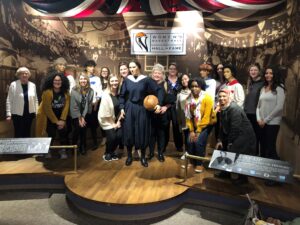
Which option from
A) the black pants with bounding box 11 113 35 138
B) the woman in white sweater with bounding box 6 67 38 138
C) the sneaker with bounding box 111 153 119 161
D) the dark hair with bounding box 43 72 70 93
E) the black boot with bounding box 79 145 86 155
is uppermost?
the dark hair with bounding box 43 72 70 93

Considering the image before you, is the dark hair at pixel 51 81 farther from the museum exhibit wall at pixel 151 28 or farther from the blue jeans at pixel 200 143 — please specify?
the blue jeans at pixel 200 143

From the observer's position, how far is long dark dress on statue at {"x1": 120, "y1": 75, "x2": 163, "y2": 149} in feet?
12.9

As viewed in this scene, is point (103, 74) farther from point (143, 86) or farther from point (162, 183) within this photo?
point (162, 183)

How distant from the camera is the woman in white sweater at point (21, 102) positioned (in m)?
4.41

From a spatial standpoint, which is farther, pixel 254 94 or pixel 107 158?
pixel 107 158

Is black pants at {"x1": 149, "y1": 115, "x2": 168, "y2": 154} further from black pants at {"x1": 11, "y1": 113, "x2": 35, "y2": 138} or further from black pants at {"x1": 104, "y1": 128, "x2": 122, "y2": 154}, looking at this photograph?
black pants at {"x1": 11, "y1": 113, "x2": 35, "y2": 138}

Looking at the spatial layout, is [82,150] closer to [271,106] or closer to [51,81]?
[51,81]

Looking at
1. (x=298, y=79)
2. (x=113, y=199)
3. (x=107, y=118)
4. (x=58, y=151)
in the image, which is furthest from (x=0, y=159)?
(x=298, y=79)

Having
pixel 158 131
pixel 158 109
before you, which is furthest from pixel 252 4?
pixel 158 131

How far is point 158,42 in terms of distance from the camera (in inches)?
227

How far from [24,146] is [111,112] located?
1.30 meters

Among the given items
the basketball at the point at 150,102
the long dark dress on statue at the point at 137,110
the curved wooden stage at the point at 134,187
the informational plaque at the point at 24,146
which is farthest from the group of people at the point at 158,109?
the informational plaque at the point at 24,146

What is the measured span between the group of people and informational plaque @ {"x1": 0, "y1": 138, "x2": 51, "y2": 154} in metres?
0.56

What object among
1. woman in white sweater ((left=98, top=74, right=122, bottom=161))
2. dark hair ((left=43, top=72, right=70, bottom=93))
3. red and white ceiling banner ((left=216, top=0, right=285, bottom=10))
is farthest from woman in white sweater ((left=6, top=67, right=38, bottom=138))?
red and white ceiling banner ((left=216, top=0, right=285, bottom=10))
